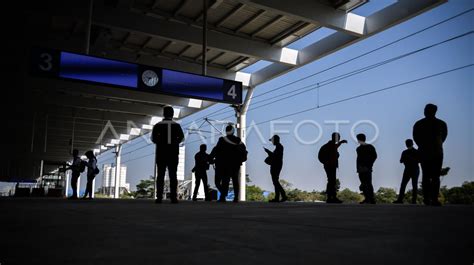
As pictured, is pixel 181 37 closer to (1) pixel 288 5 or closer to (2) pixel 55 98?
(1) pixel 288 5

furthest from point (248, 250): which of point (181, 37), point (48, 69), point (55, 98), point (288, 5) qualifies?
point (55, 98)

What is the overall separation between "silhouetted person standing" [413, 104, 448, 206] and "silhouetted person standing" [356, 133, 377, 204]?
242 cm

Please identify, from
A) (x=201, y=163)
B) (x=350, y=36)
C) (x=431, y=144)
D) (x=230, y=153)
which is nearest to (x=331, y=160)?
(x=230, y=153)

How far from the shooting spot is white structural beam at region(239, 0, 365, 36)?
10125 millimetres

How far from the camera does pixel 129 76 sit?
28.9 feet

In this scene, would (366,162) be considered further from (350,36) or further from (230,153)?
(350,36)

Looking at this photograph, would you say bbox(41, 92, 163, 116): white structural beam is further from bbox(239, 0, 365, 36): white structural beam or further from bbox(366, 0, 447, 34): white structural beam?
bbox(366, 0, 447, 34): white structural beam

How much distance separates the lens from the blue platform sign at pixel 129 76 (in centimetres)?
801

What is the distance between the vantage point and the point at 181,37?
12.4 metres

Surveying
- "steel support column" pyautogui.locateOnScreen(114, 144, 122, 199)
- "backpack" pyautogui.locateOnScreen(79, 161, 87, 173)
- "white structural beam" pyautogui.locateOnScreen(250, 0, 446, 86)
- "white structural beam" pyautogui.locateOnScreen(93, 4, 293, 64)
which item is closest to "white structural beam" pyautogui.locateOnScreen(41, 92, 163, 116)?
"white structural beam" pyautogui.locateOnScreen(250, 0, 446, 86)

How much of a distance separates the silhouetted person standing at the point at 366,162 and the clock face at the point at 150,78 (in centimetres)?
480

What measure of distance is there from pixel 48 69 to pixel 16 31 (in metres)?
5.64

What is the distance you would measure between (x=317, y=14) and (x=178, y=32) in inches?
169

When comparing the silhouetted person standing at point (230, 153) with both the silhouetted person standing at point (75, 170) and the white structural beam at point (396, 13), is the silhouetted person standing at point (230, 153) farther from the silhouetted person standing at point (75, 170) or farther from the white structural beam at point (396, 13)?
the white structural beam at point (396, 13)
